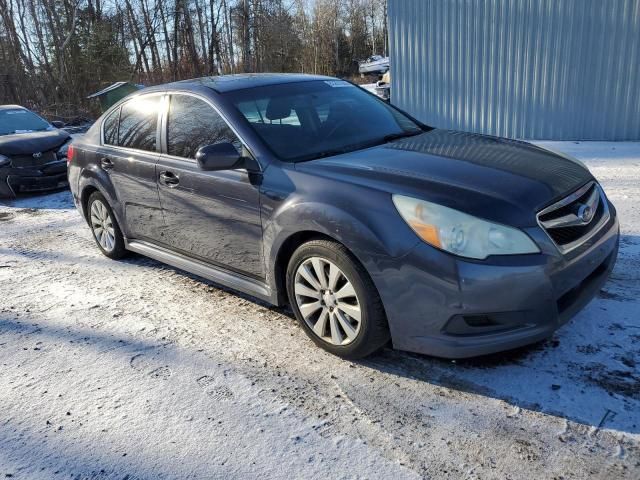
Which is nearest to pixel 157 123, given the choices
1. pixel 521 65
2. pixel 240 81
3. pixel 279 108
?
pixel 240 81

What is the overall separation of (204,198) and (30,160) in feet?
19.9

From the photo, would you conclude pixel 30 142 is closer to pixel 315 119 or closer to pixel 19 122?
pixel 19 122

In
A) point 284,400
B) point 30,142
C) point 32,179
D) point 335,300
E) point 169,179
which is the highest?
point 169,179

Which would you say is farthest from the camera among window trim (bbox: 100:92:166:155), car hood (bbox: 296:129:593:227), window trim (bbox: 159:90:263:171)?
window trim (bbox: 100:92:166:155)

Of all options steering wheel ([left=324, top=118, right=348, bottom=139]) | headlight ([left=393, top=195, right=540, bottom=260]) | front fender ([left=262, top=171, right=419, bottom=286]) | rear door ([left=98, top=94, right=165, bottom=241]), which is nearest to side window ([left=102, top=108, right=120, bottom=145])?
rear door ([left=98, top=94, right=165, bottom=241])

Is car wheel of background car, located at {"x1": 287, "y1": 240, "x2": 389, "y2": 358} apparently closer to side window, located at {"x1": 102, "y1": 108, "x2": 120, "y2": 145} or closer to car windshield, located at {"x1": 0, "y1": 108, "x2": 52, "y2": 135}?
side window, located at {"x1": 102, "y1": 108, "x2": 120, "y2": 145}

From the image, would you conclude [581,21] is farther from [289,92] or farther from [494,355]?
[494,355]

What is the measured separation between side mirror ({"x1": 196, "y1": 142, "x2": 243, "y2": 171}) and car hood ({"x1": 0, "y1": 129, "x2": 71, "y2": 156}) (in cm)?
642

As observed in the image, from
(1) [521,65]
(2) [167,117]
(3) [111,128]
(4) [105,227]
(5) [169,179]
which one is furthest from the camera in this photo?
(1) [521,65]

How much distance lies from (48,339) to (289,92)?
243 cm

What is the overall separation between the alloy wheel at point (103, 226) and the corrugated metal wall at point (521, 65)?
24.0 ft

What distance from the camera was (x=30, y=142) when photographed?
8594 mm

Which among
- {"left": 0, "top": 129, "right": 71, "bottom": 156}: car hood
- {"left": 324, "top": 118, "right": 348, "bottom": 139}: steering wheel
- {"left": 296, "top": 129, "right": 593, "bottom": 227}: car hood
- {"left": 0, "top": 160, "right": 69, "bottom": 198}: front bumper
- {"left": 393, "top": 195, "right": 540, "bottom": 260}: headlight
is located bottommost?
{"left": 0, "top": 160, "right": 69, "bottom": 198}: front bumper

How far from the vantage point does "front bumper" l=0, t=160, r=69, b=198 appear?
8359mm
